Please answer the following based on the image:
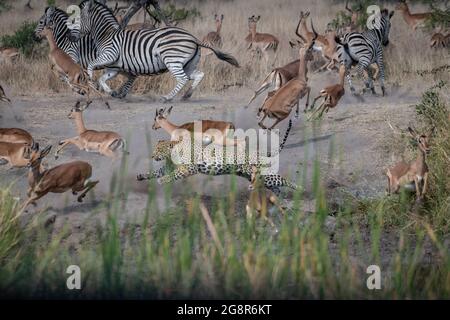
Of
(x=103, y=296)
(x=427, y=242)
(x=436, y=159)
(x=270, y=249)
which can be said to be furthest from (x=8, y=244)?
(x=436, y=159)

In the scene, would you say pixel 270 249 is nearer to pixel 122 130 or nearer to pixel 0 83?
pixel 122 130

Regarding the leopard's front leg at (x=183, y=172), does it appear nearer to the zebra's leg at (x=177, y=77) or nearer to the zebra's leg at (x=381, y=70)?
the zebra's leg at (x=177, y=77)

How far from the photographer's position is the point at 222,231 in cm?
740

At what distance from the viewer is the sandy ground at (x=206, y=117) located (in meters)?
9.28

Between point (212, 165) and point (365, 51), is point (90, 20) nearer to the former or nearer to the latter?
point (365, 51)

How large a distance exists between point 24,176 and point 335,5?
14402 millimetres

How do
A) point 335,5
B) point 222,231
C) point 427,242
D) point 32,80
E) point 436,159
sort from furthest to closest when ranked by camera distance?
point 335,5
point 32,80
point 436,159
point 427,242
point 222,231

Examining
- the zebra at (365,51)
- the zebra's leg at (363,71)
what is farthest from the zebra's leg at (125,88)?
the zebra's leg at (363,71)

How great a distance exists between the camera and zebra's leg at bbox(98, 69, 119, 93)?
1368cm

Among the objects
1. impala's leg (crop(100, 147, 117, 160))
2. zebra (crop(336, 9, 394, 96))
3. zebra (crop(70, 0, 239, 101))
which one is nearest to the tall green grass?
impala's leg (crop(100, 147, 117, 160))

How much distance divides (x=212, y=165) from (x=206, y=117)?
9.72 ft

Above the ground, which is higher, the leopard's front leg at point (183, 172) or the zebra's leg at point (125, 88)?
the zebra's leg at point (125, 88)

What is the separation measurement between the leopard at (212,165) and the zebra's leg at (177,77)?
154 inches

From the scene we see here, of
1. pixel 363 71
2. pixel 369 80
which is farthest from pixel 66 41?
pixel 369 80
